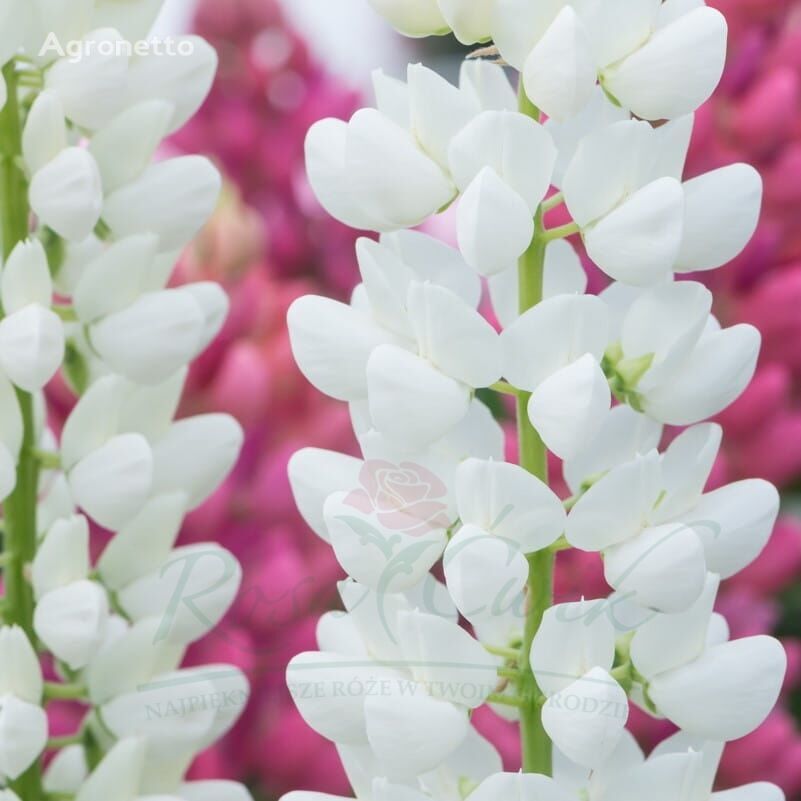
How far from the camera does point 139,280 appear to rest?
19.1 inches

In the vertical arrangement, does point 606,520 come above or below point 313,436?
above

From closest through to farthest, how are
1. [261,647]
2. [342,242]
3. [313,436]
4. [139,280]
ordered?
[139,280] < [261,647] < [313,436] < [342,242]

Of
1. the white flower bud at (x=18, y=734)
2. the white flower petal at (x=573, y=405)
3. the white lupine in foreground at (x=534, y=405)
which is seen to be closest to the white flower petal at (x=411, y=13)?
the white lupine in foreground at (x=534, y=405)

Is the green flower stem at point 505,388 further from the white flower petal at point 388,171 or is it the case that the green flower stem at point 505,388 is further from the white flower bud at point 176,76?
the white flower bud at point 176,76

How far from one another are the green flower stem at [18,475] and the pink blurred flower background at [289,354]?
0.43ft

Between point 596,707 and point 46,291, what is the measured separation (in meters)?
0.20

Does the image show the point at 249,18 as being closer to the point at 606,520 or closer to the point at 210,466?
the point at 210,466

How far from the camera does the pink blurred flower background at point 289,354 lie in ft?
2.20

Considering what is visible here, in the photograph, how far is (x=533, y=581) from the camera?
1.34 ft

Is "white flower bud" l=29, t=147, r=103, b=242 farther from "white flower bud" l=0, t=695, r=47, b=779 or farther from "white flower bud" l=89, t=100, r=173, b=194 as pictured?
"white flower bud" l=0, t=695, r=47, b=779

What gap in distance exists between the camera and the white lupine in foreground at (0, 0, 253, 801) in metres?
0.46

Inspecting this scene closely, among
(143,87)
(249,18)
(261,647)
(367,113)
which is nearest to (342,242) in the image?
(249,18)

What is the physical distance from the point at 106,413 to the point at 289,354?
327 millimetres

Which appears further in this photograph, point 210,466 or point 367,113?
point 210,466
